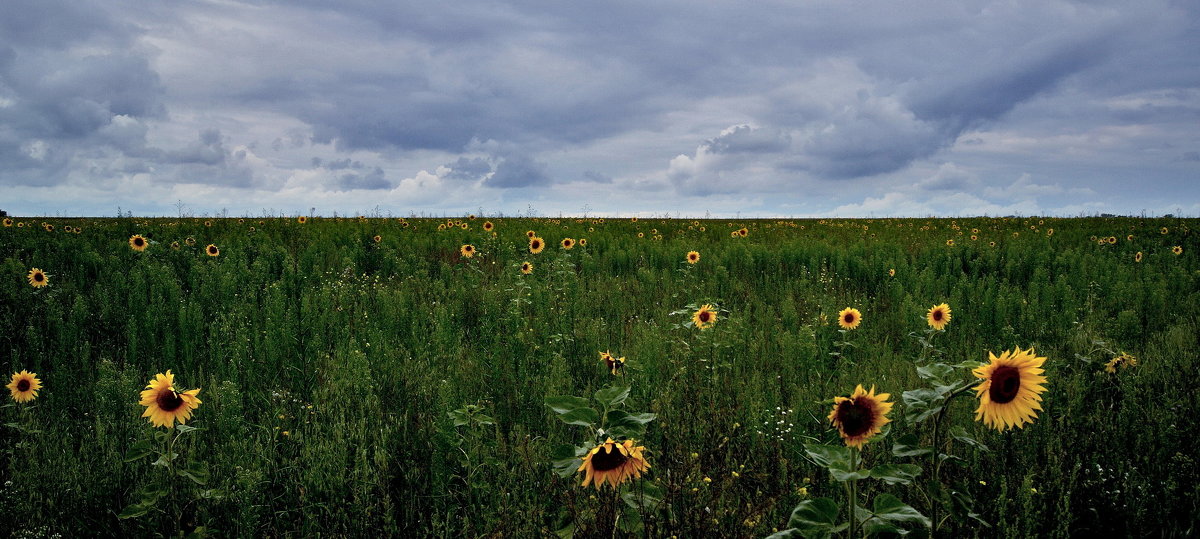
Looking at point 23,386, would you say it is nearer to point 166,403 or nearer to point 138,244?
point 166,403

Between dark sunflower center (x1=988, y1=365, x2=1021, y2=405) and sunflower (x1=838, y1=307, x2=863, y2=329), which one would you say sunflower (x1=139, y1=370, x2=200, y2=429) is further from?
sunflower (x1=838, y1=307, x2=863, y2=329)

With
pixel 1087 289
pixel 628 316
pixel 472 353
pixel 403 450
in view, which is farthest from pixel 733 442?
pixel 1087 289

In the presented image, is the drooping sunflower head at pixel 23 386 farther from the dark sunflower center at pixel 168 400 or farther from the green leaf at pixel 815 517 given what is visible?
the green leaf at pixel 815 517

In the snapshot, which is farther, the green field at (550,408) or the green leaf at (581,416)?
the green field at (550,408)

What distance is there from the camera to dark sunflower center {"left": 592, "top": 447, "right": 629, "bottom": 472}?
162cm

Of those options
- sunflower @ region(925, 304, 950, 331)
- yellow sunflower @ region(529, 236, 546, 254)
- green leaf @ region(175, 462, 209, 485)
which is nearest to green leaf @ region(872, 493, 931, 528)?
green leaf @ region(175, 462, 209, 485)

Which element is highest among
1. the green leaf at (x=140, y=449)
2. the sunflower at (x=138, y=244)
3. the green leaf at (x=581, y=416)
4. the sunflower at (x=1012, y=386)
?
the sunflower at (x=138, y=244)

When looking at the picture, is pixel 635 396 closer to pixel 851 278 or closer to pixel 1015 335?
pixel 1015 335

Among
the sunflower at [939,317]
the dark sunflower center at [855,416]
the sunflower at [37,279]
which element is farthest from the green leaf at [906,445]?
the sunflower at [37,279]

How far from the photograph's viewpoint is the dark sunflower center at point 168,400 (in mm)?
2301

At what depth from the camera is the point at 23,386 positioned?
10.2 feet

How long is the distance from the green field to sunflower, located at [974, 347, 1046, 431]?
0.44 feet

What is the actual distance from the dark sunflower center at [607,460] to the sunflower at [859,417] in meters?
0.64

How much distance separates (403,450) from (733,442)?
161cm
